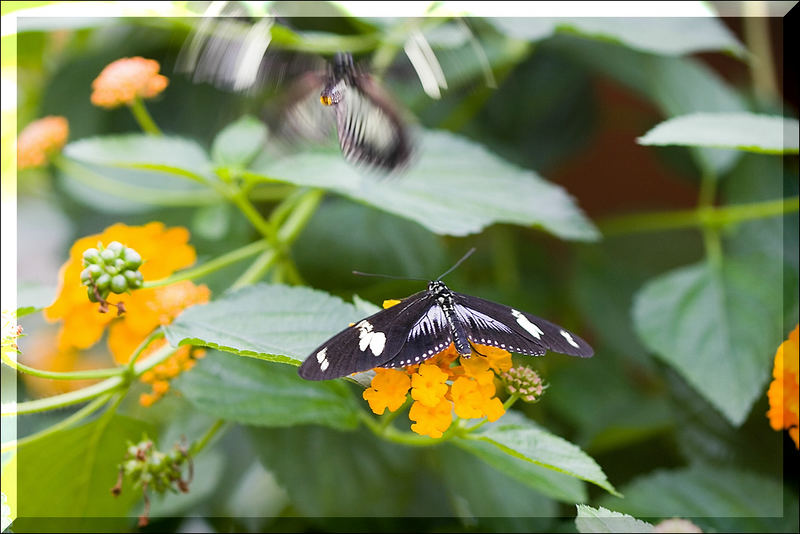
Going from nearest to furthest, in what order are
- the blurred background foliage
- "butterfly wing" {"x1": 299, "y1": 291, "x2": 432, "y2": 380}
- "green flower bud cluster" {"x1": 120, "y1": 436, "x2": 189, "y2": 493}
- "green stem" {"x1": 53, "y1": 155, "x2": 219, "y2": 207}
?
"butterfly wing" {"x1": 299, "y1": 291, "x2": 432, "y2": 380} < "green flower bud cluster" {"x1": 120, "y1": 436, "x2": 189, "y2": 493} < the blurred background foliage < "green stem" {"x1": 53, "y1": 155, "x2": 219, "y2": 207}

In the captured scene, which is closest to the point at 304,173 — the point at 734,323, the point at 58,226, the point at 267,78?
the point at 267,78

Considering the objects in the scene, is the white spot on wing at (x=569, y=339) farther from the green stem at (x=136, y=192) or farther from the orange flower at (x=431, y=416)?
the green stem at (x=136, y=192)

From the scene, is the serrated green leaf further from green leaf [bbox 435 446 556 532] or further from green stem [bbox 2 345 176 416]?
green stem [bbox 2 345 176 416]

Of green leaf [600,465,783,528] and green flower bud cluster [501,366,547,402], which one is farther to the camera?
green leaf [600,465,783,528]

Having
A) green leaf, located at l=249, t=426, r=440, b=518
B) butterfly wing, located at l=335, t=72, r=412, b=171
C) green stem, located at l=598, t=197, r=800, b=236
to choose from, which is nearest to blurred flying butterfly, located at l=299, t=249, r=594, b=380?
butterfly wing, located at l=335, t=72, r=412, b=171

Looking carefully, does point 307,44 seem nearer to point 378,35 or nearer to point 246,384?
point 378,35

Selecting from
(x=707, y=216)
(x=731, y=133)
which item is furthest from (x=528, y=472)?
(x=707, y=216)

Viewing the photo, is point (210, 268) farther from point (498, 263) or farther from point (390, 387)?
point (498, 263)
